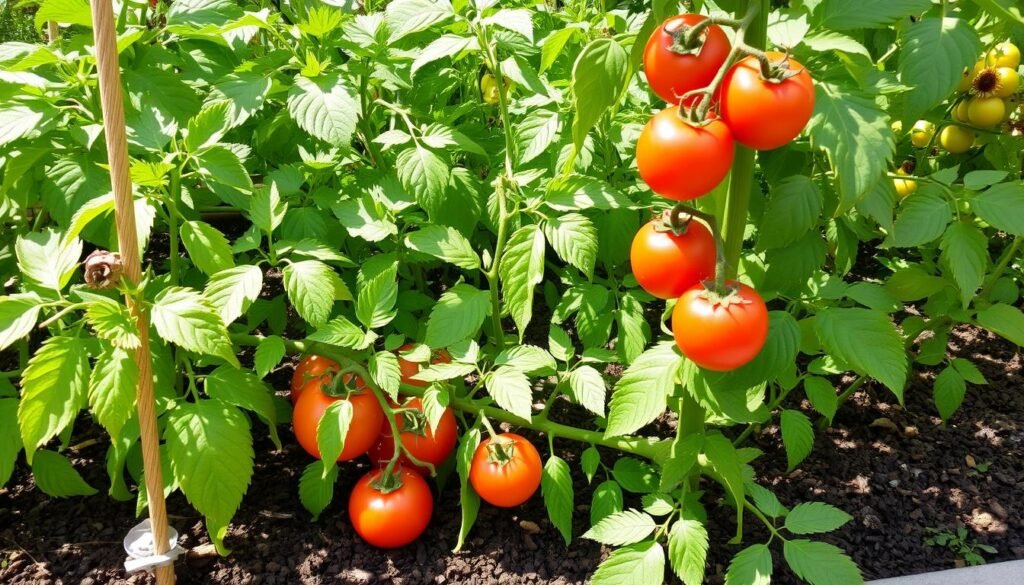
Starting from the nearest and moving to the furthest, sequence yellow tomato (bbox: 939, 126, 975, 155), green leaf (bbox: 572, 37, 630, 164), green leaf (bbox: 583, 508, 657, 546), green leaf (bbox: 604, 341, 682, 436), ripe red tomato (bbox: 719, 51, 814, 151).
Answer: ripe red tomato (bbox: 719, 51, 814, 151) → green leaf (bbox: 572, 37, 630, 164) → green leaf (bbox: 604, 341, 682, 436) → green leaf (bbox: 583, 508, 657, 546) → yellow tomato (bbox: 939, 126, 975, 155)

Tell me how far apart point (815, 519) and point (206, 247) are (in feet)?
3.79

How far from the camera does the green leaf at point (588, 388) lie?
4.59 ft

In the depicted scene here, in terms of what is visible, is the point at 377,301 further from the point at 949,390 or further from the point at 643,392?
the point at 949,390

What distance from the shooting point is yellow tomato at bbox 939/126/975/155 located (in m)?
1.80

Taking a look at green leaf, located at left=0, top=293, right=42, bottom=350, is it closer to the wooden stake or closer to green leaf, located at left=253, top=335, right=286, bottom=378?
the wooden stake


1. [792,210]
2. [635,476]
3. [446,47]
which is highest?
[446,47]

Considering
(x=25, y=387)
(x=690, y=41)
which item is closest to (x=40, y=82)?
(x=25, y=387)

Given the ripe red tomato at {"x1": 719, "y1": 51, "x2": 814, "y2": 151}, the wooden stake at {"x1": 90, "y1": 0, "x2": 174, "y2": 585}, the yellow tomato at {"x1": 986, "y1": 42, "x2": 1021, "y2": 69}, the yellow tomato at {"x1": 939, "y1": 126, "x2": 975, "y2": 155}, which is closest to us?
the ripe red tomato at {"x1": 719, "y1": 51, "x2": 814, "y2": 151}

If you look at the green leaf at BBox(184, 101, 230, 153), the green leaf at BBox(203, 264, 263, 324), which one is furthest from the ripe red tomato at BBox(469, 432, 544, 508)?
the green leaf at BBox(184, 101, 230, 153)

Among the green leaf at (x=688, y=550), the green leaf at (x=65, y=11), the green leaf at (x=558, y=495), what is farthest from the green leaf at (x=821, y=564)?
the green leaf at (x=65, y=11)

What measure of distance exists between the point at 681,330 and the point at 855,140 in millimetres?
322

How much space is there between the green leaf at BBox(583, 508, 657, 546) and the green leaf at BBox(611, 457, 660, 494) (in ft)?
0.43

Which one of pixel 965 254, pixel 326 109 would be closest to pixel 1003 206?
pixel 965 254

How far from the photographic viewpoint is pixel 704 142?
0.89m
